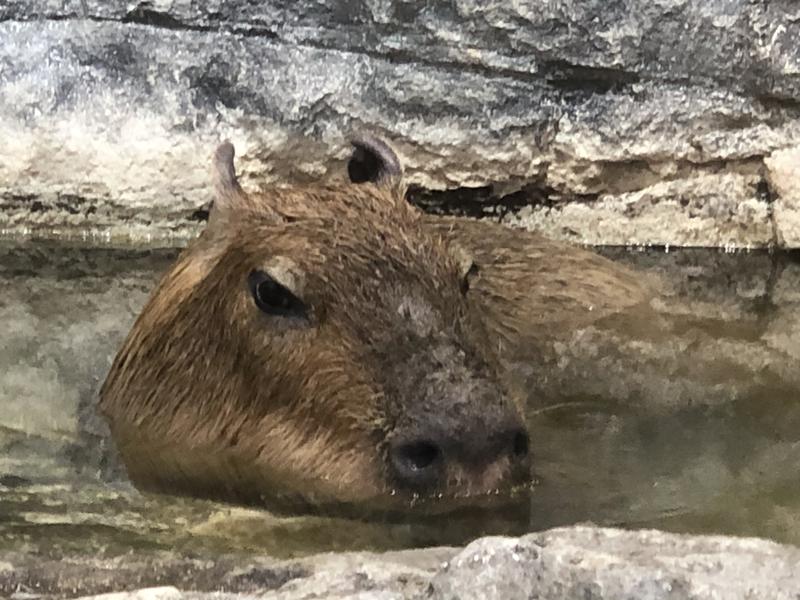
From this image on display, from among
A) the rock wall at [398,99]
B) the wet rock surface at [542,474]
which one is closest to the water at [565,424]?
the wet rock surface at [542,474]

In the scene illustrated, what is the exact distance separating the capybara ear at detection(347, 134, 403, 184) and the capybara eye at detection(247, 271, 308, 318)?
56cm

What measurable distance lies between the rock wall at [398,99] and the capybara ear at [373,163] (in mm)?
987

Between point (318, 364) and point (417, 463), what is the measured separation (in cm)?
41

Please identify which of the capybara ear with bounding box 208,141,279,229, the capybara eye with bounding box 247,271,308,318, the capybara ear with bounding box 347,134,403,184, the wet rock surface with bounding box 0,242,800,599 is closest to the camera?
the wet rock surface with bounding box 0,242,800,599

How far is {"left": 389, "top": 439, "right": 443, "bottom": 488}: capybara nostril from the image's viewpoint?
272 cm

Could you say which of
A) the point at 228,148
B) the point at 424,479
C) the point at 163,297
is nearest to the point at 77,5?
the point at 228,148

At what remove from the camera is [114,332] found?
3.91 metres

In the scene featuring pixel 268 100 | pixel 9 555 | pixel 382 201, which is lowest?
pixel 9 555

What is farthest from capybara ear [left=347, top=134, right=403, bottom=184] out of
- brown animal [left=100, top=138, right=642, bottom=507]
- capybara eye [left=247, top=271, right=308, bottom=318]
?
capybara eye [left=247, top=271, right=308, bottom=318]

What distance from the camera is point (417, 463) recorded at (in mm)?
2750

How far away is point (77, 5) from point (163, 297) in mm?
1626

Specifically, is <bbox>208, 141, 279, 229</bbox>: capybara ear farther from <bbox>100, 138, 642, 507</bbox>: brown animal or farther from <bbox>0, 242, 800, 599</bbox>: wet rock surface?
<bbox>0, 242, 800, 599</bbox>: wet rock surface

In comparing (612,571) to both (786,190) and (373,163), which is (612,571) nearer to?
(373,163)

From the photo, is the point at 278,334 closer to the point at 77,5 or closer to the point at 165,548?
the point at 165,548
